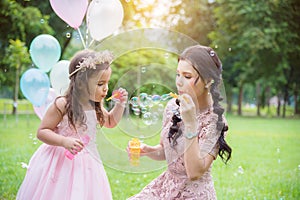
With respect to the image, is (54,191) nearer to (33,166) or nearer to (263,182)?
(33,166)

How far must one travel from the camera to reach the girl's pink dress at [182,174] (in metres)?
2.00

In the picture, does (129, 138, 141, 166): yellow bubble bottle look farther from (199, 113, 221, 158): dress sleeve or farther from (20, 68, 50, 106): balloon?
(20, 68, 50, 106): balloon

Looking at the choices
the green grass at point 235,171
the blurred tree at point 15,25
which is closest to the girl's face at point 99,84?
the green grass at point 235,171

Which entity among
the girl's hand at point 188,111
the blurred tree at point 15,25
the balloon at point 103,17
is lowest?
the girl's hand at point 188,111

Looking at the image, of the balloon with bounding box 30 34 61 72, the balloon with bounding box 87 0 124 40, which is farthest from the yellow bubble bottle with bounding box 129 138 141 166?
the balloon with bounding box 30 34 61 72

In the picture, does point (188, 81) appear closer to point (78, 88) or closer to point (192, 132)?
point (192, 132)

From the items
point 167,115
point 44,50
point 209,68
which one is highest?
point 44,50

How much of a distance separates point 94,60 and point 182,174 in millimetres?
645

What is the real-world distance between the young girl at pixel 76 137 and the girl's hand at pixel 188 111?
400 mm

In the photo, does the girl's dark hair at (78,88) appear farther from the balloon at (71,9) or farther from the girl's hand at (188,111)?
the balloon at (71,9)

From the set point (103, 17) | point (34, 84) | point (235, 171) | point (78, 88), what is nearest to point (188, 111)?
point (78, 88)

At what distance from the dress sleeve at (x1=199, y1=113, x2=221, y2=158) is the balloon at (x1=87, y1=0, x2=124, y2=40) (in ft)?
5.82

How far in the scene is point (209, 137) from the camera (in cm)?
200

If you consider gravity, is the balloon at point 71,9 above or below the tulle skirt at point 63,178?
above
